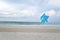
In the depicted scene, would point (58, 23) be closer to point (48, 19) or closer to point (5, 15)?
point (48, 19)

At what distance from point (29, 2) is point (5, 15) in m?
0.30

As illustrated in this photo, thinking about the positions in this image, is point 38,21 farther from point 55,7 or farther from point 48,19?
point 55,7

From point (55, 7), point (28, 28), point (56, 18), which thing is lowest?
point (28, 28)

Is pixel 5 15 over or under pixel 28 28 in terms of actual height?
over

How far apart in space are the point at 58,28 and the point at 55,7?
0.80ft

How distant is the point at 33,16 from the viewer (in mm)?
873

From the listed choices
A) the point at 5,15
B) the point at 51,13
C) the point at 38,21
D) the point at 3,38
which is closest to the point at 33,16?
the point at 38,21

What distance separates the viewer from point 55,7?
848 millimetres

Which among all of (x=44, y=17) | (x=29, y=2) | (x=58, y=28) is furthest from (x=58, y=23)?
(x=29, y=2)

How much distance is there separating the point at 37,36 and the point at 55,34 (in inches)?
8.2

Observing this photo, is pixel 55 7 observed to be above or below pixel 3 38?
above

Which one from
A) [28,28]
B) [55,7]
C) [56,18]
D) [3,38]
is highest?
[55,7]

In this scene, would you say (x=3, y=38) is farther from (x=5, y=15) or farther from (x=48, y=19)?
(x=48, y=19)

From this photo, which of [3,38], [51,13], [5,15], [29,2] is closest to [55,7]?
[51,13]
